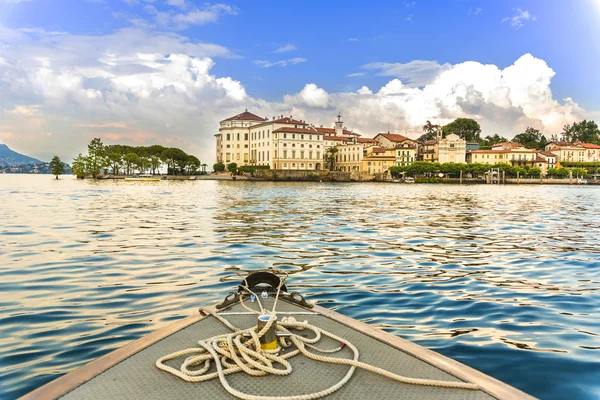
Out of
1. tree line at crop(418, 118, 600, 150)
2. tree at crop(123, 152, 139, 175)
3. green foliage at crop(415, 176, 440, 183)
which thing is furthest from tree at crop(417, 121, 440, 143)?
tree at crop(123, 152, 139, 175)

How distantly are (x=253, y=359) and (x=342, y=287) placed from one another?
470 centimetres

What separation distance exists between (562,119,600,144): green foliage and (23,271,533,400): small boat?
184m

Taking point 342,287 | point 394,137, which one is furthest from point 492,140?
point 342,287

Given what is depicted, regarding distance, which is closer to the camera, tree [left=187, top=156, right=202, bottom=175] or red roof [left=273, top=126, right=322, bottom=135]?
red roof [left=273, top=126, right=322, bottom=135]

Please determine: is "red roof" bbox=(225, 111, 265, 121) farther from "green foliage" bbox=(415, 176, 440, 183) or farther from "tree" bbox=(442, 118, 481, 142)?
"tree" bbox=(442, 118, 481, 142)

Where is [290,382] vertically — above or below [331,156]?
below

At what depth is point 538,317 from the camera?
20.5 ft

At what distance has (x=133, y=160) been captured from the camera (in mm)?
105125

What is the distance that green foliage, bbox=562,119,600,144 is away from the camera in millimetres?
158250

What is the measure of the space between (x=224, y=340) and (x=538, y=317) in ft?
15.9

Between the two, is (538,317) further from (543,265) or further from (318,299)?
(543,265)

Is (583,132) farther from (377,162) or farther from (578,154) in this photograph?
(377,162)

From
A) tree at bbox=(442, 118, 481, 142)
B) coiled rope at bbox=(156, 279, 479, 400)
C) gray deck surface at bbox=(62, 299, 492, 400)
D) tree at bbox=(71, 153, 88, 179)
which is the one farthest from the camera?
tree at bbox=(442, 118, 481, 142)

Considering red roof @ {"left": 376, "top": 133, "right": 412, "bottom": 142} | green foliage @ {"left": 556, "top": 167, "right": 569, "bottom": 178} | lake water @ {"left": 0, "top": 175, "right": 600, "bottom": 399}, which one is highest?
red roof @ {"left": 376, "top": 133, "right": 412, "bottom": 142}
